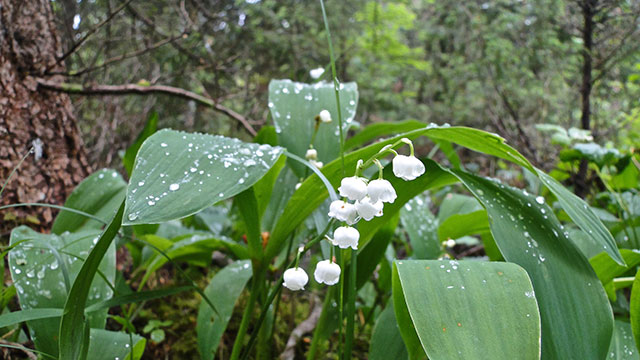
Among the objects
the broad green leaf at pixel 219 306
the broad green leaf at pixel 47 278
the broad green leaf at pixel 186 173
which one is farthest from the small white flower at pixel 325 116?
the broad green leaf at pixel 47 278

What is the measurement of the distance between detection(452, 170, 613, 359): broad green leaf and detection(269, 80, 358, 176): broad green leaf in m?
0.37

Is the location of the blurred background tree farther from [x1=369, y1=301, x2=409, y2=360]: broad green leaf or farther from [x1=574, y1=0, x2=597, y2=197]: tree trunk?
[x1=369, y1=301, x2=409, y2=360]: broad green leaf

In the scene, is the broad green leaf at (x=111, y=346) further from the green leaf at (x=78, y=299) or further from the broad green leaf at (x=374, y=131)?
the broad green leaf at (x=374, y=131)

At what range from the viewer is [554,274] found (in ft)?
2.11

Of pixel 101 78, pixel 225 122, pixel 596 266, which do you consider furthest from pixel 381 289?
pixel 225 122

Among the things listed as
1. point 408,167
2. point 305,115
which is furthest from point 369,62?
point 408,167

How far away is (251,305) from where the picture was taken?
0.85 metres

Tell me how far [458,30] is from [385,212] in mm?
4858

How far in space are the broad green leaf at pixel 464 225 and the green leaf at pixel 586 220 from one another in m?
0.19

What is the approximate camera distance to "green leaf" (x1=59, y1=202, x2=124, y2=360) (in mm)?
563

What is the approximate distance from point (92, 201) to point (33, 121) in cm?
37

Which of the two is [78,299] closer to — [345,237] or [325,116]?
[345,237]

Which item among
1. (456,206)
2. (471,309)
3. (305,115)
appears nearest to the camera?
(471,309)

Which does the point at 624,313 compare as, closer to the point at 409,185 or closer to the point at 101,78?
the point at 409,185
